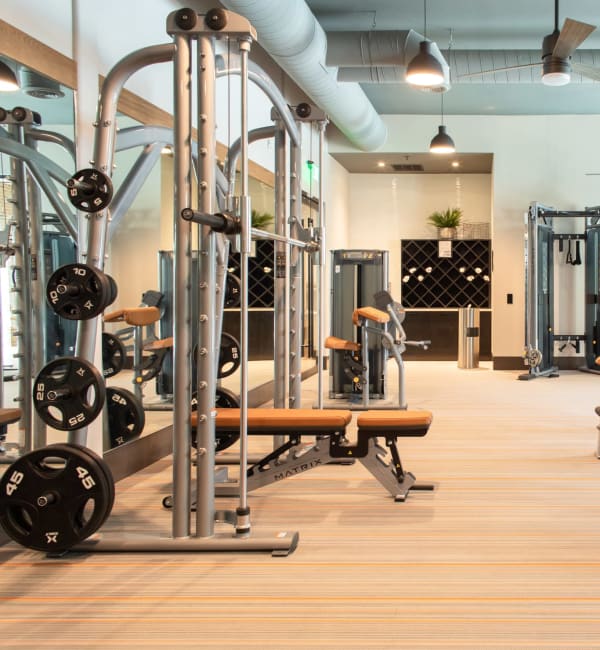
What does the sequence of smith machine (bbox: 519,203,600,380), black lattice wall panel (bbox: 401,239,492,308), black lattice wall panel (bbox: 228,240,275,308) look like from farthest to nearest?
black lattice wall panel (bbox: 401,239,492,308)
smith machine (bbox: 519,203,600,380)
black lattice wall panel (bbox: 228,240,275,308)

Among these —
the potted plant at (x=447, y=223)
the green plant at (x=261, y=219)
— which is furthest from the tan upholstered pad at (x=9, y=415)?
the potted plant at (x=447, y=223)

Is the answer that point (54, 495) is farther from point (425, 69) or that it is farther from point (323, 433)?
point (425, 69)

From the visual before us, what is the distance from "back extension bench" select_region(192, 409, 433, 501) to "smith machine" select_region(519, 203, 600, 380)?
619cm

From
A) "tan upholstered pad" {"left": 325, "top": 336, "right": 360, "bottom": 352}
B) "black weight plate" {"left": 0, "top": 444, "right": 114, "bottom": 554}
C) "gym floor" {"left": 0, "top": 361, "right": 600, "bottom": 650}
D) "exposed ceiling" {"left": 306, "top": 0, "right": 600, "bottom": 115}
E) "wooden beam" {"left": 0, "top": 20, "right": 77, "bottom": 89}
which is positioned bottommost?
"gym floor" {"left": 0, "top": 361, "right": 600, "bottom": 650}

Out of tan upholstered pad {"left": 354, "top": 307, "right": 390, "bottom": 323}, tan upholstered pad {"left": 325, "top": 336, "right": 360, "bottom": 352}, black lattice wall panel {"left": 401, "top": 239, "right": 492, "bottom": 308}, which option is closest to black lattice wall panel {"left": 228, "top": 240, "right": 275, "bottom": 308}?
tan upholstered pad {"left": 325, "top": 336, "right": 360, "bottom": 352}

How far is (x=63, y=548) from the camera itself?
2811 mm

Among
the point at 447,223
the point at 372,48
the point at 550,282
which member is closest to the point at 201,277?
the point at 372,48

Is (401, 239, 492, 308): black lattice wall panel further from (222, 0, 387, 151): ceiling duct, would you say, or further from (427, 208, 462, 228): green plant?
(222, 0, 387, 151): ceiling duct

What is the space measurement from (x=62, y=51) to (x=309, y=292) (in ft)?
21.8

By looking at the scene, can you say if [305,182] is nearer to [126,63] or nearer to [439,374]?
[439,374]

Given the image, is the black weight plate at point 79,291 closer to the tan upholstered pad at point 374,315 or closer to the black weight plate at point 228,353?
the black weight plate at point 228,353

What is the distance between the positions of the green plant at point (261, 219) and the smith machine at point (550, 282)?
12.1 feet

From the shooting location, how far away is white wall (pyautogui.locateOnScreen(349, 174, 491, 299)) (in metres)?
12.8

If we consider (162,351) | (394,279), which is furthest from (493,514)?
(394,279)
